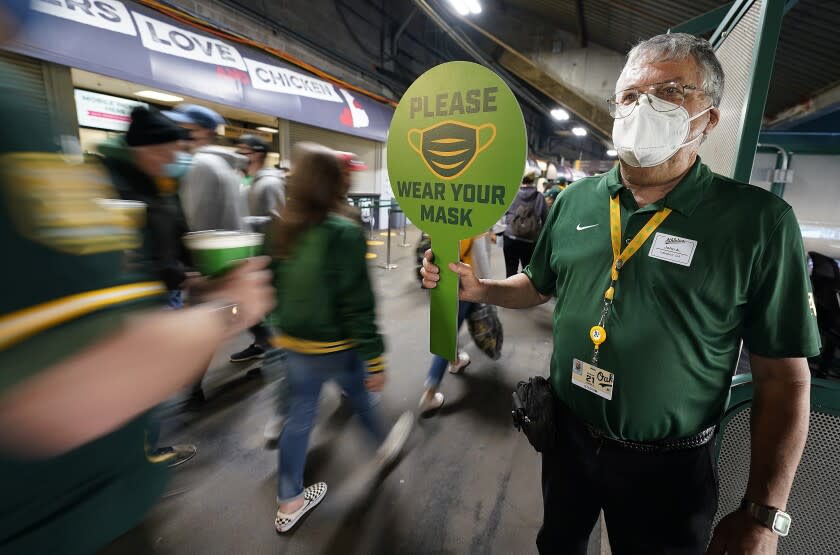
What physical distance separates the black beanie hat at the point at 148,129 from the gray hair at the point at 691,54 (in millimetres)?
2293

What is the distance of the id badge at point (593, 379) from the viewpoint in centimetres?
109

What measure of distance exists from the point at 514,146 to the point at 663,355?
677 millimetres

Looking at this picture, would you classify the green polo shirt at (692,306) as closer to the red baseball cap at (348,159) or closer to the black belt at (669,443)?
the black belt at (669,443)

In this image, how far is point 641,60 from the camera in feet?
3.73

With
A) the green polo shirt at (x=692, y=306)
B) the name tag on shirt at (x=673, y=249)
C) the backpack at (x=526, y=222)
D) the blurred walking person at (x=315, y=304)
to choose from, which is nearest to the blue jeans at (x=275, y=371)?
the blurred walking person at (x=315, y=304)

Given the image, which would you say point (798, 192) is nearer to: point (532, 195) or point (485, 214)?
point (532, 195)

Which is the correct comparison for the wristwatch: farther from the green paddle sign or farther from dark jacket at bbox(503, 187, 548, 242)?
dark jacket at bbox(503, 187, 548, 242)

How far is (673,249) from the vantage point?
1.04 m

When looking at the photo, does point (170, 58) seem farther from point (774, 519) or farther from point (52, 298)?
point (774, 519)

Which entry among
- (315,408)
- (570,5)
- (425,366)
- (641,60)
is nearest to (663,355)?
(641,60)

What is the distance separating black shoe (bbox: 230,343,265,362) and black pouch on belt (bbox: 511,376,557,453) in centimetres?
301

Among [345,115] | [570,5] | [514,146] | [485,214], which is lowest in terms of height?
[485,214]

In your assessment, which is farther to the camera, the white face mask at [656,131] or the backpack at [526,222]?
the backpack at [526,222]

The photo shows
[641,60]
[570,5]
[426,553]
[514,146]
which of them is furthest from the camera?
[570,5]
